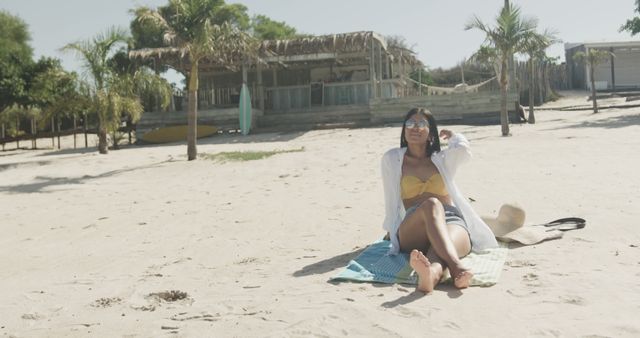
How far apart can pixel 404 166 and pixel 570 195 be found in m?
3.30

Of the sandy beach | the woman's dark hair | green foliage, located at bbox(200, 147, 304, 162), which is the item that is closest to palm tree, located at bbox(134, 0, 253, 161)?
green foliage, located at bbox(200, 147, 304, 162)

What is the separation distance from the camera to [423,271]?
134 inches

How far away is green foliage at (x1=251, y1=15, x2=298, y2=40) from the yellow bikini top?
32.0 m

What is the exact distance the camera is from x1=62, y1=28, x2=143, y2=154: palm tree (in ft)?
51.7

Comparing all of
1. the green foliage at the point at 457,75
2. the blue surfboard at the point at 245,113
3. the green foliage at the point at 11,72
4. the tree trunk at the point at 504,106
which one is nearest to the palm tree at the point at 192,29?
the blue surfboard at the point at 245,113

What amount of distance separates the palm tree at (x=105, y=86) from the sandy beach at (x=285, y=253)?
A: 4540 millimetres

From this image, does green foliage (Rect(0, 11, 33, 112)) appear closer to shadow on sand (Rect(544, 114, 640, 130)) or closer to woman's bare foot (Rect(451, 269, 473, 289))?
shadow on sand (Rect(544, 114, 640, 130))

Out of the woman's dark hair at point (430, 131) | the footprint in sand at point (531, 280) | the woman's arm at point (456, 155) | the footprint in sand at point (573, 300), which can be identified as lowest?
the footprint in sand at point (573, 300)

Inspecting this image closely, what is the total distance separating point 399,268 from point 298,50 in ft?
55.0

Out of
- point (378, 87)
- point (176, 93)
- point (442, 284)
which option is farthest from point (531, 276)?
point (176, 93)

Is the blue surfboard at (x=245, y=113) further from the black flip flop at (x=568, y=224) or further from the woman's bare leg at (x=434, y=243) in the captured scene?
the woman's bare leg at (x=434, y=243)

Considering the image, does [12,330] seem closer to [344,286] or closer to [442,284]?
[344,286]

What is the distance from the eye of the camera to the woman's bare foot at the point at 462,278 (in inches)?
137

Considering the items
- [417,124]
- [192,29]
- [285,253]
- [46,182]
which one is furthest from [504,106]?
[417,124]
